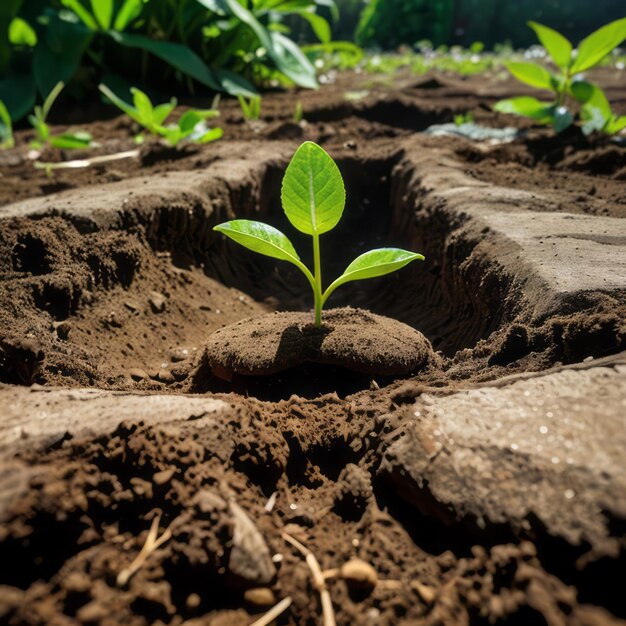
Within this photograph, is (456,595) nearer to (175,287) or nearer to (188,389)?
(188,389)

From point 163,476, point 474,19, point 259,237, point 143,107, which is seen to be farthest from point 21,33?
point 474,19

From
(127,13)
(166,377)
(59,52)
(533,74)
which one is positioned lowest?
(166,377)

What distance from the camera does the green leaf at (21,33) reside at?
408 cm

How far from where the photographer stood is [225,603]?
0.83 metres

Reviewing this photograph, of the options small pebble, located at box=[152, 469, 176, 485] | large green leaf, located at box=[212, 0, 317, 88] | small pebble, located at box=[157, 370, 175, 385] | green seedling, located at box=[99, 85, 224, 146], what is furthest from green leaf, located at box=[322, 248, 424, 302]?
large green leaf, located at box=[212, 0, 317, 88]

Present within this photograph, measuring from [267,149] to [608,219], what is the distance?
191 centimetres

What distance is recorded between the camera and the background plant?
4055 mm

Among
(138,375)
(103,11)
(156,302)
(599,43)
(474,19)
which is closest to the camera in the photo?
(138,375)

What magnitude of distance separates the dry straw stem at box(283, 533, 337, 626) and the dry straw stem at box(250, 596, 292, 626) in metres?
0.05

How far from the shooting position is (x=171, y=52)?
163 inches

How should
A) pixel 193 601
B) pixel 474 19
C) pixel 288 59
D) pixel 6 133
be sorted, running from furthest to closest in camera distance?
pixel 474 19 < pixel 288 59 < pixel 6 133 < pixel 193 601

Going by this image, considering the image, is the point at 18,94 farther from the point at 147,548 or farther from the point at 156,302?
the point at 147,548

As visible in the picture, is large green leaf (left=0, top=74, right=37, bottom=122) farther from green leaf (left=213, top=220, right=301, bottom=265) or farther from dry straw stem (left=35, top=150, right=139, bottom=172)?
green leaf (left=213, top=220, right=301, bottom=265)

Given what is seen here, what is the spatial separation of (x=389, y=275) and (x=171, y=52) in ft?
8.30
